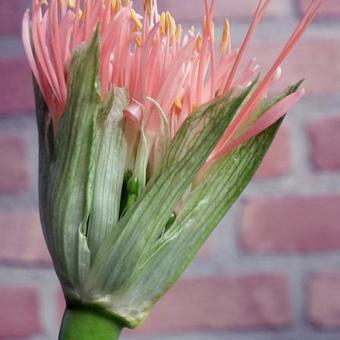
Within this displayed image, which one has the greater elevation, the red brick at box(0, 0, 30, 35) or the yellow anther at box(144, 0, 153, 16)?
the yellow anther at box(144, 0, 153, 16)

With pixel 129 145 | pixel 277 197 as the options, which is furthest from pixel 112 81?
pixel 277 197

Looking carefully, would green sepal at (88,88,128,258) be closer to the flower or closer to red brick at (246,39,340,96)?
the flower

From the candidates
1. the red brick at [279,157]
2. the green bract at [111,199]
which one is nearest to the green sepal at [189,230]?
the green bract at [111,199]

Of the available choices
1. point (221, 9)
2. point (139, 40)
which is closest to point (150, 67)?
point (139, 40)

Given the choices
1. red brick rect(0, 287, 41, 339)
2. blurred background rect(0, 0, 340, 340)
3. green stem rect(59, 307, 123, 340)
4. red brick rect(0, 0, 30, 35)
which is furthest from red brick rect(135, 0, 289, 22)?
green stem rect(59, 307, 123, 340)

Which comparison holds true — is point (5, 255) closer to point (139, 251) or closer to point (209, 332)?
point (209, 332)
